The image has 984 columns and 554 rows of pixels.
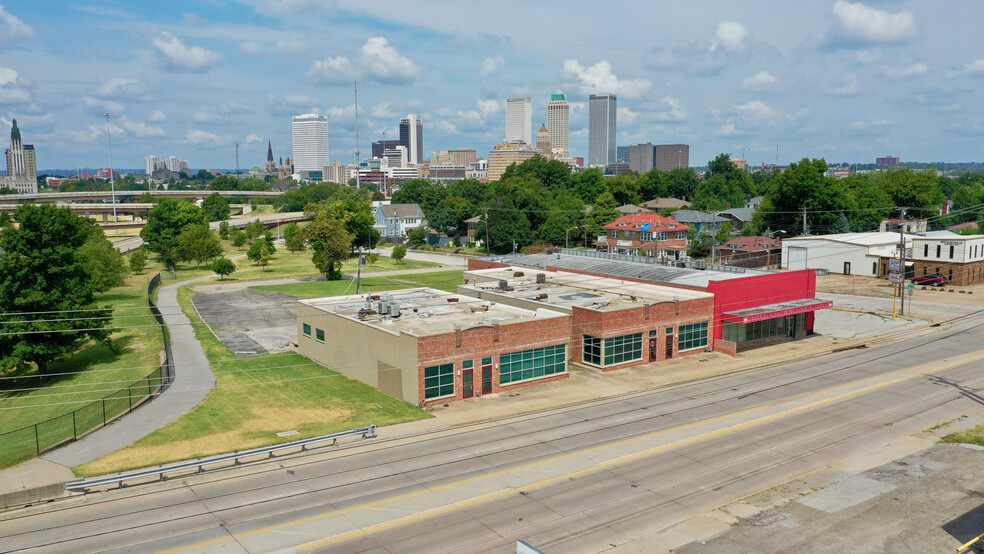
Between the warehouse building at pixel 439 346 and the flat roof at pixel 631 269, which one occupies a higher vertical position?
the flat roof at pixel 631 269

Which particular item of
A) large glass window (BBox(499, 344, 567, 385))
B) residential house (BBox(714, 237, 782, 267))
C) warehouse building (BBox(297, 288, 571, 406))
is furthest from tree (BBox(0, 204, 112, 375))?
residential house (BBox(714, 237, 782, 267))

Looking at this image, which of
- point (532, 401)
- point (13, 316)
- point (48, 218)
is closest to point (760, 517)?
point (532, 401)

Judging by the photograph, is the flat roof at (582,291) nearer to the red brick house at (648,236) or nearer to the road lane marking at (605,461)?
the road lane marking at (605,461)

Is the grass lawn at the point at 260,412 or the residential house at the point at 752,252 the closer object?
the grass lawn at the point at 260,412

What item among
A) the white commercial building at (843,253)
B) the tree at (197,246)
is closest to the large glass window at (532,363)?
the white commercial building at (843,253)

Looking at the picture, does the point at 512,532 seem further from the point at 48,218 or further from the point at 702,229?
the point at 702,229

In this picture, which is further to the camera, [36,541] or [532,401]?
[532,401]
